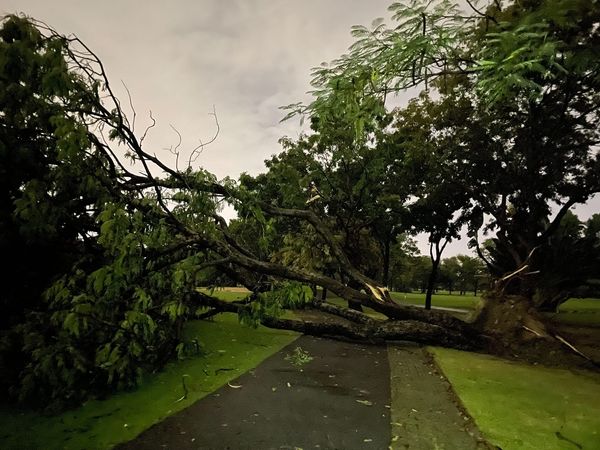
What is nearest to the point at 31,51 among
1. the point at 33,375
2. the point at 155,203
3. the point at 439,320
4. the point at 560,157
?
the point at 155,203

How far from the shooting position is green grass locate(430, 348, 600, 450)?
3.47 m

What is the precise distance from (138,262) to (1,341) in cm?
165

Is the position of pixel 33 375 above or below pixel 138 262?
below

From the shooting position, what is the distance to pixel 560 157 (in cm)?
1199

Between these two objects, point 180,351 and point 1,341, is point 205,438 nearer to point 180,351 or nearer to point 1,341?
point 180,351

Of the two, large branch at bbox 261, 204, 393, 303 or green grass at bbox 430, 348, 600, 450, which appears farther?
large branch at bbox 261, 204, 393, 303

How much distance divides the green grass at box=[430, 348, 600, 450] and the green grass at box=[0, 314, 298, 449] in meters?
3.46

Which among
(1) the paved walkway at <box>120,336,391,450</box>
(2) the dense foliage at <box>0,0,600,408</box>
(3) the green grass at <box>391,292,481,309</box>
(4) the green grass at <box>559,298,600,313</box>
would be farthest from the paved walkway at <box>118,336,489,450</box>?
(4) the green grass at <box>559,298,600,313</box>

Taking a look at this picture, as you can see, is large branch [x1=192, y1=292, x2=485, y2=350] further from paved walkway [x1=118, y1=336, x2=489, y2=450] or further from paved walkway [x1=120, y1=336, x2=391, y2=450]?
paved walkway [x1=120, y1=336, x2=391, y2=450]

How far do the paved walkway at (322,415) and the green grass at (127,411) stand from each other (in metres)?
0.24

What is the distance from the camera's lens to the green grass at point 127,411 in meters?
3.14

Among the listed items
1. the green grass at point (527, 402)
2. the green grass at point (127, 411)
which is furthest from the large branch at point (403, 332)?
the green grass at point (127, 411)

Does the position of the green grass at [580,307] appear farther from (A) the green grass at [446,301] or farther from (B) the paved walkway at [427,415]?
(B) the paved walkway at [427,415]

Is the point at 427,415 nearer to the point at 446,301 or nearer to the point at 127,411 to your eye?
the point at 127,411
